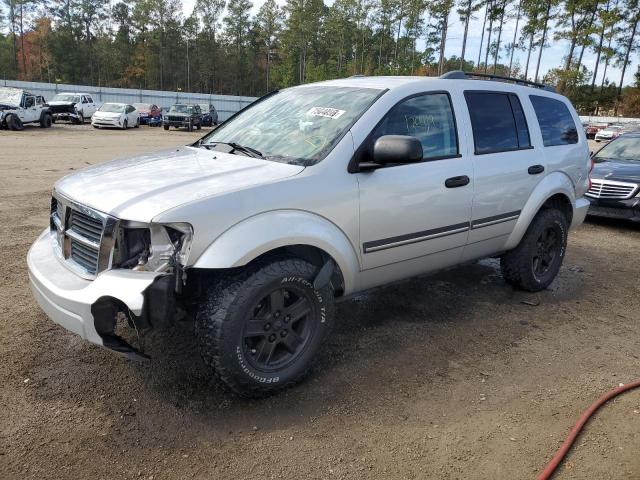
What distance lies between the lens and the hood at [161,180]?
2773 mm

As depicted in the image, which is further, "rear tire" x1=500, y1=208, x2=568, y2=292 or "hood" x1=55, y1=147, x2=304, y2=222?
"rear tire" x1=500, y1=208, x2=568, y2=292

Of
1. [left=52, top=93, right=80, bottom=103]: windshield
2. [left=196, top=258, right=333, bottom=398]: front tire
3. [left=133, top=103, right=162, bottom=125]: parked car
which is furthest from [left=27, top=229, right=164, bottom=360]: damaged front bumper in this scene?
[left=133, top=103, right=162, bottom=125]: parked car

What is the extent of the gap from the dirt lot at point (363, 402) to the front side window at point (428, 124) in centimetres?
139

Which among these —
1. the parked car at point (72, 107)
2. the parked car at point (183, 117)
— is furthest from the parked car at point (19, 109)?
the parked car at point (183, 117)

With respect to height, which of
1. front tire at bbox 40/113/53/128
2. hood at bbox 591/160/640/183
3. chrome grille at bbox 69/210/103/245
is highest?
hood at bbox 591/160/640/183

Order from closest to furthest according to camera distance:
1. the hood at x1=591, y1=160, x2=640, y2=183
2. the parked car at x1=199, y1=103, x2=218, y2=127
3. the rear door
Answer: the rear door, the hood at x1=591, y1=160, x2=640, y2=183, the parked car at x1=199, y1=103, x2=218, y2=127

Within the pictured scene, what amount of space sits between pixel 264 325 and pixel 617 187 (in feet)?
23.7

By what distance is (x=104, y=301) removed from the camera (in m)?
2.65

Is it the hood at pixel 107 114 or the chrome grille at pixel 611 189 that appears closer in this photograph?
the chrome grille at pixel 611 189

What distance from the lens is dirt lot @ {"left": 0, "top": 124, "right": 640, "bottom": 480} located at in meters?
2.61

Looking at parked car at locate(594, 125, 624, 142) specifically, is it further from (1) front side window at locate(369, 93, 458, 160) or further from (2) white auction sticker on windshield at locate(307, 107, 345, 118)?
(2) white auction sticker on windshield at locate(307, 107, 345, 118)

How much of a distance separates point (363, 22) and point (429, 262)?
80615 millimetres

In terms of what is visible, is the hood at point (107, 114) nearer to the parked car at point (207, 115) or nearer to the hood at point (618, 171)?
the parked car at point (207, 115)

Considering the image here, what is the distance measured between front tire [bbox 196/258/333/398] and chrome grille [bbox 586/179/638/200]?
22.0 ft
